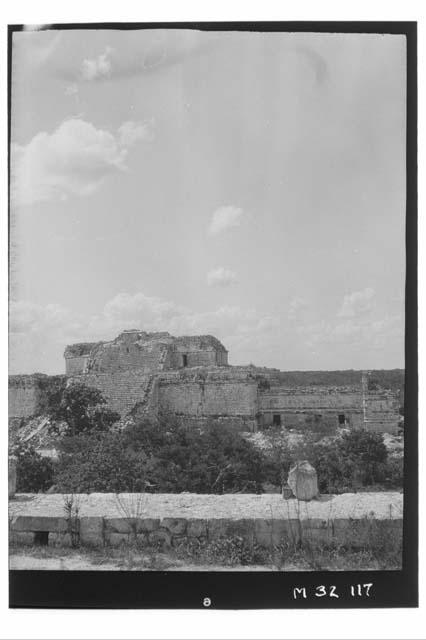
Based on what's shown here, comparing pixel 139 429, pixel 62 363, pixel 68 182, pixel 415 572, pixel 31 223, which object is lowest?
pixel 415 572

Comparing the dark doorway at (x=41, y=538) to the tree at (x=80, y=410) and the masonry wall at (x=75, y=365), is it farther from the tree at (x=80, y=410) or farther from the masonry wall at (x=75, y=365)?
the masonry wall at (x=75, y=365)

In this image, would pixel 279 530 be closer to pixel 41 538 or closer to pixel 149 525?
pixel 149 525

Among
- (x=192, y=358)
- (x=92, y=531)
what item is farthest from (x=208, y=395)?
(x=92, y=531)

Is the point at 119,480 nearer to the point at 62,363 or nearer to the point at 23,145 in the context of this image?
the point at 62,363

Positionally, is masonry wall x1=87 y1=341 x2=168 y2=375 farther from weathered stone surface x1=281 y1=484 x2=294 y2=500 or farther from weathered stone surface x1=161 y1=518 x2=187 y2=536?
weathered stone surface x1=281 y1=484 x2=294 y2=500

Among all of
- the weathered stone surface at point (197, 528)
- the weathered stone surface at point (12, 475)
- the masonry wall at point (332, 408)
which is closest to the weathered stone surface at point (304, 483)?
the masonry wall at point (332, 408)

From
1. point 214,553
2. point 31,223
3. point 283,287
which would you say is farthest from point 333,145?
point 214,553
